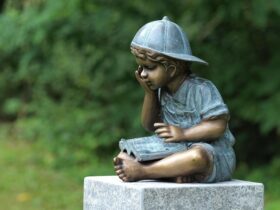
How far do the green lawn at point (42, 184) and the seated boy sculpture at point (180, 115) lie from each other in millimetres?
3551

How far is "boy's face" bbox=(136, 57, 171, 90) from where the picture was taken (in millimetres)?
5848

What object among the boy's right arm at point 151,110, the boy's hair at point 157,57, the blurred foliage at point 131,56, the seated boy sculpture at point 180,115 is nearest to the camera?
the seated boy sculpture at point 180,115

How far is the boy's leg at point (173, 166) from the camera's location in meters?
5.61

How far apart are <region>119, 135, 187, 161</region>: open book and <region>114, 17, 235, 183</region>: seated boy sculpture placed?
32 millimetres

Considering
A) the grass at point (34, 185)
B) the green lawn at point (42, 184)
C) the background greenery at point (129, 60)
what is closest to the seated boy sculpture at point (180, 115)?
the green lawn at point (42, 184)

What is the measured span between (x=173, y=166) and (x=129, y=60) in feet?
19.3

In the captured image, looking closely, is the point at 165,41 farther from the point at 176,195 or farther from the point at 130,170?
the point at 176,195

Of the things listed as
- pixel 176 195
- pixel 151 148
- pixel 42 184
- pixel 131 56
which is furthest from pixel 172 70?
pixel 42 184

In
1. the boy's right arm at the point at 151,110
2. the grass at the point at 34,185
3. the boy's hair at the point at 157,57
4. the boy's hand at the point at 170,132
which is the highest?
the boy's hair at the point at 157,57

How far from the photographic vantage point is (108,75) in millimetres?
11812

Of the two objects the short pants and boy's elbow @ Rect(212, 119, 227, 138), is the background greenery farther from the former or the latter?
boy's elbow @ Rect(212, 119, 227, 138)

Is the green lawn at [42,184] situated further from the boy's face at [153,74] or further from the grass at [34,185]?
the boy's face at [153,74]

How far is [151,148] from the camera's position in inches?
229

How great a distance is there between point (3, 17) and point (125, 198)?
6.52 meters
